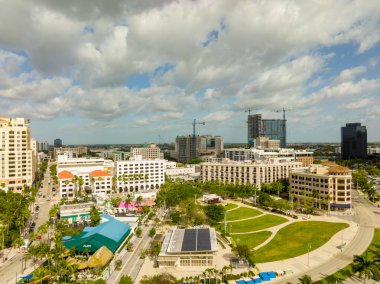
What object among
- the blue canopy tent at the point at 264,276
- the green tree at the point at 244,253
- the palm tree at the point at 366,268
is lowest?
the blue canopy tent at the point at 264,276

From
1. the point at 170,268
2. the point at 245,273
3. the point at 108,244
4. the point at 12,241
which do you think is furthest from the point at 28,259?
the point at 245,273

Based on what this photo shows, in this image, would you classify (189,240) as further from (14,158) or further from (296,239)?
(14,158)

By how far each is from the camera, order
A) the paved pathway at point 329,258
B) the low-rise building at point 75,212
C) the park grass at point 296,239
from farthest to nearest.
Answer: the low-rise building at point 75,212
the park grass at point 296,239
the paved pathway at point 329,258

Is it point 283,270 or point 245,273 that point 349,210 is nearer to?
point 283,270

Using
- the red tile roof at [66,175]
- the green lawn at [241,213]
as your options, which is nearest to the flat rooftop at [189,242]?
the green lawn at [241,213]

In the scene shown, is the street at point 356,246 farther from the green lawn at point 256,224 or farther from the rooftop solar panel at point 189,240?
the green lawn at point 256,224

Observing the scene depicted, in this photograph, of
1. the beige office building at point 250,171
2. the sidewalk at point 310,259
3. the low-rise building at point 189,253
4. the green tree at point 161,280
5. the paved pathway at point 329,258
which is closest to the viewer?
the green tree at point 161,280
